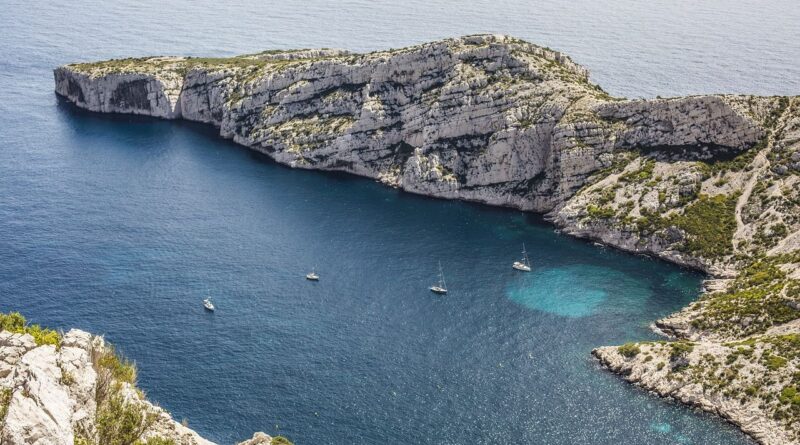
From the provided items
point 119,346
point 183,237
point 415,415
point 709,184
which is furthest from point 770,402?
point 183,237

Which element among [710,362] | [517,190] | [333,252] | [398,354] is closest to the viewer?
[710,362]

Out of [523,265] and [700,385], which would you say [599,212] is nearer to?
[523,265]

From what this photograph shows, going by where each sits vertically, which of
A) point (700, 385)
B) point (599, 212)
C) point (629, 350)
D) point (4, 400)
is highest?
point (4, 400)

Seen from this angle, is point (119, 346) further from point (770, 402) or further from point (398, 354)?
point (770, 402)

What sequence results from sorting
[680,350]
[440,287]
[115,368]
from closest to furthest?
[115,368] → [680,350] → [440,287]

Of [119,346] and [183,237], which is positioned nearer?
[119,346]

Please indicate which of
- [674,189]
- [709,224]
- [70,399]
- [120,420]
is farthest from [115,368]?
[674,189]

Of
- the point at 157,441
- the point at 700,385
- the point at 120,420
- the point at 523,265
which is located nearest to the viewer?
the point at 157,441
